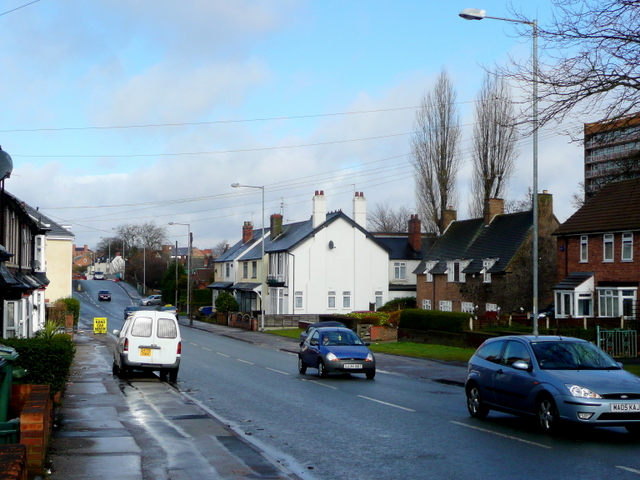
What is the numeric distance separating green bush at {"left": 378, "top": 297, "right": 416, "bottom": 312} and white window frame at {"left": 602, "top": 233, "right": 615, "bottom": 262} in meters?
24.1

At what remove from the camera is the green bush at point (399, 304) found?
2468 inches

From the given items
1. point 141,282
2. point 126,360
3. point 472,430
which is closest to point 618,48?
point 472,430

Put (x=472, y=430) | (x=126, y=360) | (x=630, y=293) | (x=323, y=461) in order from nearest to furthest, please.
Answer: (x=323, y=461) < (x=472, y=430) < (x=126, y=360) < (x=630, y=293)

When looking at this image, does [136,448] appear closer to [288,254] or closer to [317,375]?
[317,375]

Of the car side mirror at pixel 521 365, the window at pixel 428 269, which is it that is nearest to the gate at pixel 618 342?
the car side mirror at pixel 521 365

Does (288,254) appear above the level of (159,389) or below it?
above

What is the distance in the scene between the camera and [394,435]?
12.4 m

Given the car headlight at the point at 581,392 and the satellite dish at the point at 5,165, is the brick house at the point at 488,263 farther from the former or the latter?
the satellite dish at the point at 5,165

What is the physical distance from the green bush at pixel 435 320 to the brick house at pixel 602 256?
25.0ft

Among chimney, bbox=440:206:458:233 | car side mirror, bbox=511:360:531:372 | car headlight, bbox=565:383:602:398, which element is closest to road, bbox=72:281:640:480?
car headlight, bbox=565:383:602:398

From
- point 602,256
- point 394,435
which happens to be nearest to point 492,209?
point 602,256

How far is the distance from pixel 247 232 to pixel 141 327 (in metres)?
57.1

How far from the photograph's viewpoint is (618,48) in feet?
51.9

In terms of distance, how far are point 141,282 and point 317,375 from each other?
341ft
